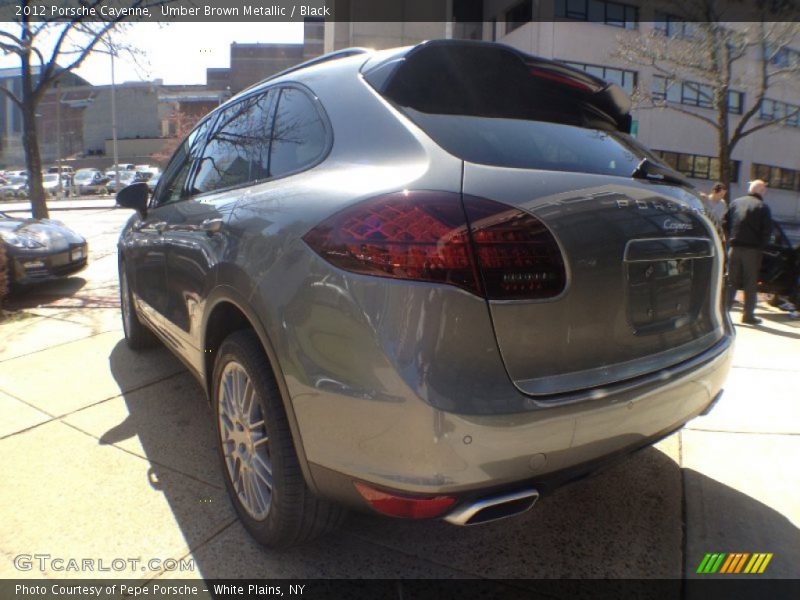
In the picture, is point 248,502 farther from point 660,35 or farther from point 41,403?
point 660,35

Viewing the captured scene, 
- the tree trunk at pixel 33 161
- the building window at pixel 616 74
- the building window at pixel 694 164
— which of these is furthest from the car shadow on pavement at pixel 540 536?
the building window at pixel 694 164

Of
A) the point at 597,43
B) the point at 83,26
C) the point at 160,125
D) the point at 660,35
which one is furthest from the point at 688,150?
the point at 160,125

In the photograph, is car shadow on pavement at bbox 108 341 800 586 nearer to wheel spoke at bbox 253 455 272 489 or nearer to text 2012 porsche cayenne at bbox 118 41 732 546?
text 2012 porsche cayenne at bbox 118 41 732 546

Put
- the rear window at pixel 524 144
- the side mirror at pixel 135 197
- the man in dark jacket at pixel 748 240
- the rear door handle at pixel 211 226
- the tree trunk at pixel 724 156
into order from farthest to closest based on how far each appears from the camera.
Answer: the tree trunk at pixel 724 156
the man in dark jacket at pixel 748 240
the side mirror at pixel 135 197
the rear door handle at pixel 211 226
the rear window at pixel 524 144

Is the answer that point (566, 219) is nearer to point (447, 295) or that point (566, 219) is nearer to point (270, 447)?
point (447, 295)

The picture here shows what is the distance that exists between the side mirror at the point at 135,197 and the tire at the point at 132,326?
65 cm

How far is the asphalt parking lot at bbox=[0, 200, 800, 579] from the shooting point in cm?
219

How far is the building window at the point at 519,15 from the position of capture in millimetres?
27875

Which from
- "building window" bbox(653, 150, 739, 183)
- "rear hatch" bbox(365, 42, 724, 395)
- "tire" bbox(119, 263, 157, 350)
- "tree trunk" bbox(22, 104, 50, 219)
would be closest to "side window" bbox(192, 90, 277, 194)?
"rear hatch" bbox(365, 42, 724, 395)

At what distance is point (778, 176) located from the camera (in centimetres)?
3812

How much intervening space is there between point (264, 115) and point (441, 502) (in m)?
1.81

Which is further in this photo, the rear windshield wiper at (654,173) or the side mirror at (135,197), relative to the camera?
the side mirror at (135,197)

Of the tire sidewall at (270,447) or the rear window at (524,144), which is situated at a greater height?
the rear window at (524,144)

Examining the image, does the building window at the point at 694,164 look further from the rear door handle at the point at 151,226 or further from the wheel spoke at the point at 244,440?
the wheel spoke at the point at 244,440
